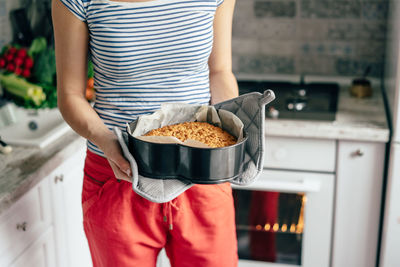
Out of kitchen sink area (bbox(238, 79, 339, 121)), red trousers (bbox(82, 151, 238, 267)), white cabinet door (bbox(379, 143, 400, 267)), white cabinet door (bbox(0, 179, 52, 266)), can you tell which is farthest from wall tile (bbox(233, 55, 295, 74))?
red trousers (bbox(82, 151, 238, 267))

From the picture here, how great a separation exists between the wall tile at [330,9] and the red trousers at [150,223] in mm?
1284

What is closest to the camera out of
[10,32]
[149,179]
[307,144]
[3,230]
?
[149,179]

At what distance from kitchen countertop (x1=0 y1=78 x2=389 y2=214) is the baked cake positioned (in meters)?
0.54

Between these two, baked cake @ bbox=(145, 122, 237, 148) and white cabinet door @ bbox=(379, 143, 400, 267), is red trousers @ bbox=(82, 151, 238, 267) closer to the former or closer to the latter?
baked cake @ bbox=(145, 122, 237, 148)

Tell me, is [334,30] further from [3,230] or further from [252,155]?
[3,230]

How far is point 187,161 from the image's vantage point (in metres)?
0.94

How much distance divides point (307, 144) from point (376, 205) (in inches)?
12.6

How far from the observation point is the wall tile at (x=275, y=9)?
88.4 inches

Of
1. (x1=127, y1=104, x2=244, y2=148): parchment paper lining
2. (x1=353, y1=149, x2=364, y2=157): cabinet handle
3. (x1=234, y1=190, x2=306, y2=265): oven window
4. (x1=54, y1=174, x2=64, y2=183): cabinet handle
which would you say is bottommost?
(x1=234, y1=190, x2=306, y2=265): oven window

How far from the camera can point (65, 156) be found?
5.37ft

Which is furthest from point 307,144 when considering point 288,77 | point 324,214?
point 288,77

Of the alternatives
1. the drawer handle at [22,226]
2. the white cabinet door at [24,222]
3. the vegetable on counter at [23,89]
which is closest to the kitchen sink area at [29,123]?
the vegetable on counter at [23,89]

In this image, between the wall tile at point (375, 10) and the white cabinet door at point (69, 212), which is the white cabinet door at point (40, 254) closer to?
the white cabinet door at point (69, 212)

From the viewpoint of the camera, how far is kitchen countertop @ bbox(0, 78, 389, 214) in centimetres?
141
